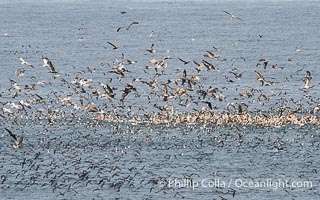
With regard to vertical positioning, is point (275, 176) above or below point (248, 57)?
above

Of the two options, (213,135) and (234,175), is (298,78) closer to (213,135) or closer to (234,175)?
(213,135)

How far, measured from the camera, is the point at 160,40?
10800cm

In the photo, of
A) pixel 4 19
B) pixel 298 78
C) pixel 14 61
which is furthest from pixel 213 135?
pixel 4 19

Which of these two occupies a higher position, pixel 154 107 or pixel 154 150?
pixel 154 150

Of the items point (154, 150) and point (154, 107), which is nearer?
point (154, 150)

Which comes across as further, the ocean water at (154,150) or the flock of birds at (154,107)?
the flock of birds at (154,107)

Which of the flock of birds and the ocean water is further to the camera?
the flock of birds

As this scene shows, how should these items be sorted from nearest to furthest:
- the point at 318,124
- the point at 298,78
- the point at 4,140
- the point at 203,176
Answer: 1. the point at 203,176
2. the point at 4,140
3. the point at 318,124
4. the point at 298,78

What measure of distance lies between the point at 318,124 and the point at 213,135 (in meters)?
5.51

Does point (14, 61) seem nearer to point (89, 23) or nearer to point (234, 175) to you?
point (234, 175)

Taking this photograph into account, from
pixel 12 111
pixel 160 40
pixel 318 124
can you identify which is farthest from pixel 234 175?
pixel 160 40

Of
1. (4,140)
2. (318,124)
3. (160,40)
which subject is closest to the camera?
(4,140)

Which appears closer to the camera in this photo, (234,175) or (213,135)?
(234,175)

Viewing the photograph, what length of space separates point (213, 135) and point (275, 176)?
24.9 feet
